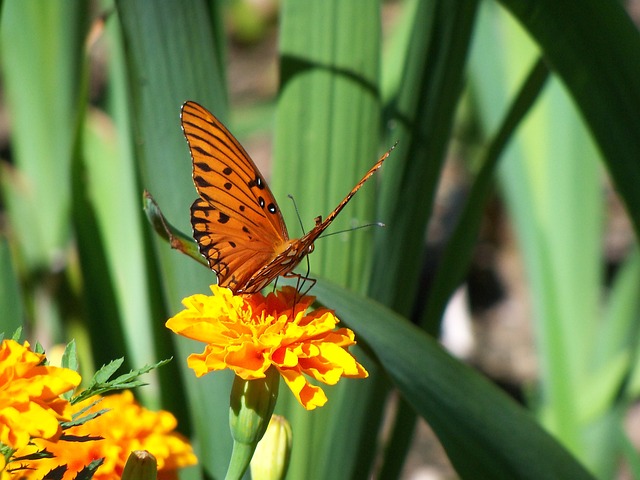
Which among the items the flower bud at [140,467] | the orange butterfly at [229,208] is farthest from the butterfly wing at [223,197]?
the flower bud at [140,467]

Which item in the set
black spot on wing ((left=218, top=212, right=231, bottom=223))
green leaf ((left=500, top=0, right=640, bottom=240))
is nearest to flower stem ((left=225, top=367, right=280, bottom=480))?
black spot on wing ((left=218, top=212, right=231, bottom=223))

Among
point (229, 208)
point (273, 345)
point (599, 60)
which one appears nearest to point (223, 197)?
point (229, 208)

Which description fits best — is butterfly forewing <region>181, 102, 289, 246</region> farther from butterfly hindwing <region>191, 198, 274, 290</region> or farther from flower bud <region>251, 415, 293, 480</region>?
flower bud <region>251, 415, 293, 480</region>

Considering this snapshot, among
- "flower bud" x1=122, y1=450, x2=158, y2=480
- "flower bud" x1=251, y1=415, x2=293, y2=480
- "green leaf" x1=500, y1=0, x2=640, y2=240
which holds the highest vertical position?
"green leaf" x1=500, y1=0, x2=640, y2=240

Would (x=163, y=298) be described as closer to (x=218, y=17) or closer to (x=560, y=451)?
(x=218, y=17)

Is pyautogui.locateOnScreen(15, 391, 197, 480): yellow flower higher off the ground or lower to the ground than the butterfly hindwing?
lower

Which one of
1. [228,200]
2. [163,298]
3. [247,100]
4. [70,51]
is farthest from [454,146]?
[228,200]

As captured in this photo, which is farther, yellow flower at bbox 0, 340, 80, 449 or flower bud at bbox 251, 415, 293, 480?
flower bud at bbox 251, 415, 293, 480

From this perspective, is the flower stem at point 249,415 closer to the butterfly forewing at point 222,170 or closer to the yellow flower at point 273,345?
the yellow flower at point 273,345
